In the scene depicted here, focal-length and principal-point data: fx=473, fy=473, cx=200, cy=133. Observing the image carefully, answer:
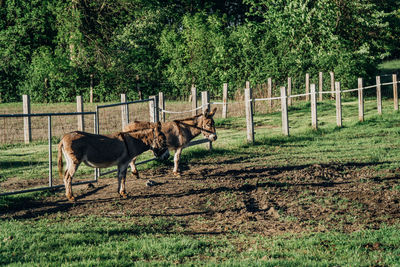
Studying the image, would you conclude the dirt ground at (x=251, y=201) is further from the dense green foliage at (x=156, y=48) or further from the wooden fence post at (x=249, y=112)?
the dense green foliage at (x=156, y=48)

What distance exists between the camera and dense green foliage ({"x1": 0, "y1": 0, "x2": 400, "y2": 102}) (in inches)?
1283

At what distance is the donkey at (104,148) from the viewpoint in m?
9.34

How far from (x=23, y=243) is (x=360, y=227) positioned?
507 cm

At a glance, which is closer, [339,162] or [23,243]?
[23,243]

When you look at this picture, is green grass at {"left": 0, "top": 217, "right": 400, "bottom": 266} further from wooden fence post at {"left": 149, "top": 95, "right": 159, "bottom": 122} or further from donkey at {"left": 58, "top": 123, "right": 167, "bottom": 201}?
wooden fence post at {"left": 149, "top": 95, "right": 159, "bottom": 122}

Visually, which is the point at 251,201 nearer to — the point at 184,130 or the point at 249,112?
the point at 184,130

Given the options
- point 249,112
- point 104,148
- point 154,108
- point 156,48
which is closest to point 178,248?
point 104,148

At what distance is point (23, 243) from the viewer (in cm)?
671

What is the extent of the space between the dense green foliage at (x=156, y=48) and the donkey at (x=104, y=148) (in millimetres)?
22362

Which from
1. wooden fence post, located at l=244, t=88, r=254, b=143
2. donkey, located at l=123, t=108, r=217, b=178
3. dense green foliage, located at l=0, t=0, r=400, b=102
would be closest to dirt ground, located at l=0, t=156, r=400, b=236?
donkey, located at l=123, t=108, r=217, b=178

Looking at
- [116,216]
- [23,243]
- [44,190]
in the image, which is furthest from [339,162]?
[23,243]

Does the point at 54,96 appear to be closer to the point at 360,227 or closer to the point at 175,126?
the point at 175,126

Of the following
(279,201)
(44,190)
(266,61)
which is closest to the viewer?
(279,201)

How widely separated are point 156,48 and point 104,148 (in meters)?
28.1
